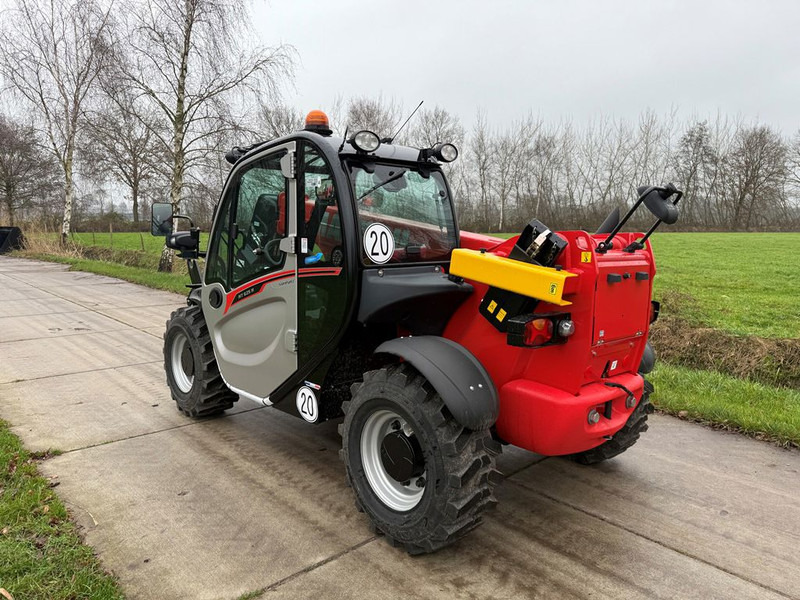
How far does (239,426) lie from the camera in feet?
15.2

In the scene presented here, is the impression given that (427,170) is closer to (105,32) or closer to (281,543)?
(281,543)

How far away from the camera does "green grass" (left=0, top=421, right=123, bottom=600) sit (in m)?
2.52

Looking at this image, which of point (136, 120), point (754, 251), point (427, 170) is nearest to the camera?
point (427, 170)

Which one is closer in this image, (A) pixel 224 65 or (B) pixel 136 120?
(A) pixel 224 65

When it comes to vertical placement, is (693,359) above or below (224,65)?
below

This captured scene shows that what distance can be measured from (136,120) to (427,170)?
1434cm

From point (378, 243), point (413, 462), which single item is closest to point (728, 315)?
point (378, 243)

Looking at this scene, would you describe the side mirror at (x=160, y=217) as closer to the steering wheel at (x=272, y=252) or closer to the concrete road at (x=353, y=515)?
the steering wheel at (x=272, y=252)

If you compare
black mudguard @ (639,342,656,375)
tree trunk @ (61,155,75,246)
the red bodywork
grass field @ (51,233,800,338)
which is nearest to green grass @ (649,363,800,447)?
black mudguard @ (639,342,656,375)

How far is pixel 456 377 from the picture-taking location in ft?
8.89

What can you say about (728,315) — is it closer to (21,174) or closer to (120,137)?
(120,137)

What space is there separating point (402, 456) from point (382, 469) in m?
0.27

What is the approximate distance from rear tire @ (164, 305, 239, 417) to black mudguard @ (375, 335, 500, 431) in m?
2.12

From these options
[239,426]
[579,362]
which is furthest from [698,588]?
[239,426]
